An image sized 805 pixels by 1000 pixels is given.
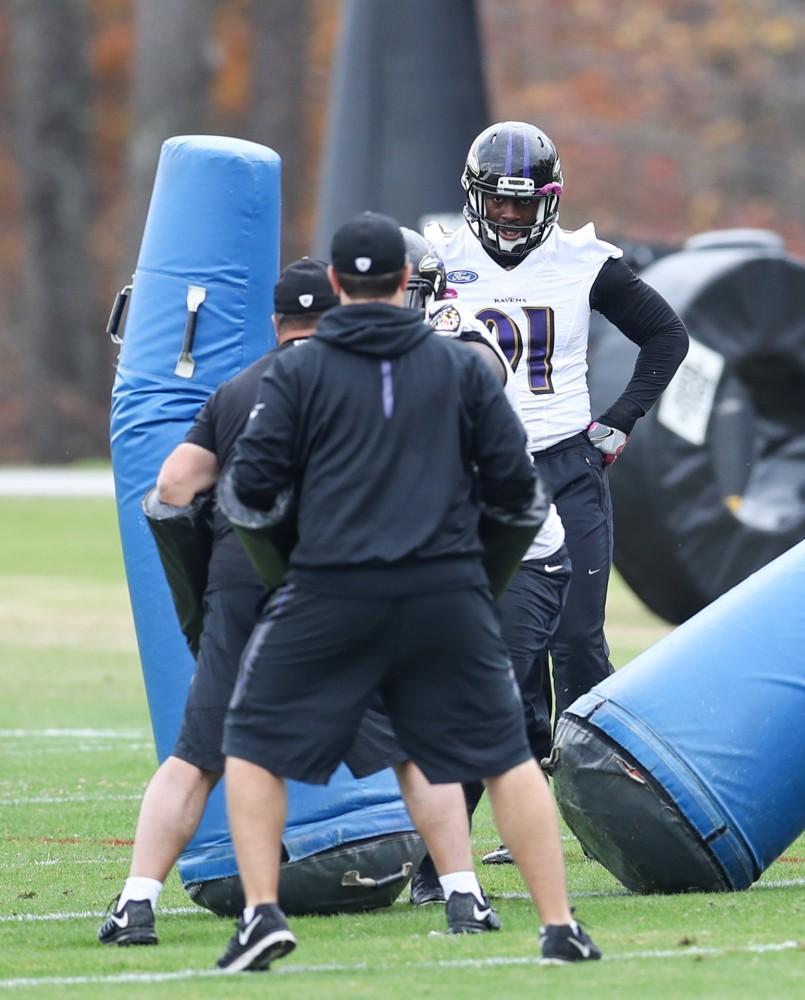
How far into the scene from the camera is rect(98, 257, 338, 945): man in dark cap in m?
5.53

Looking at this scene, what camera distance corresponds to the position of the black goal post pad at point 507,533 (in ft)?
17.0

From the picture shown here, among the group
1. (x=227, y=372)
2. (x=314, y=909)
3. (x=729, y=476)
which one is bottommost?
(x=729, y=476)

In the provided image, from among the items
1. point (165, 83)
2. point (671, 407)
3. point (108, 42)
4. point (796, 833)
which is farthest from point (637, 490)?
point (108, 42)

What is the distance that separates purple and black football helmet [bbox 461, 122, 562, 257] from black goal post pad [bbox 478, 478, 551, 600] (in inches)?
70.8

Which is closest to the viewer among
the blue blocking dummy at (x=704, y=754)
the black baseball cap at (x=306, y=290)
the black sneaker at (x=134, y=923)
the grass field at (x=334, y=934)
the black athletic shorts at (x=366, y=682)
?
the grass field at (x=334, y=934)

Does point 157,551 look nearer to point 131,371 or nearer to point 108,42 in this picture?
point 131,371

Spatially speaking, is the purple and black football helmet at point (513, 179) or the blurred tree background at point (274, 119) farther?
the blurred tree background at point (274, 119)

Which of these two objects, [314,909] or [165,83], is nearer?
[314,909]

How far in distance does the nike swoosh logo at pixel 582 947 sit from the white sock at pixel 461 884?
0.59 metres

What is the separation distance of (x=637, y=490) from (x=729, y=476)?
1.27 m

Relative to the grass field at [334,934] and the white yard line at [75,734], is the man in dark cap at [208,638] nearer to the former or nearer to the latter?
the grass field at [334,934]

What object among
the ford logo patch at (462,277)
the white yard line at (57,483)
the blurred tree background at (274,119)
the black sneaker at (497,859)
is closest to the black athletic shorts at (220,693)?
the black sneaker at (497,859)

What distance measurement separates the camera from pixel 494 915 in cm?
561

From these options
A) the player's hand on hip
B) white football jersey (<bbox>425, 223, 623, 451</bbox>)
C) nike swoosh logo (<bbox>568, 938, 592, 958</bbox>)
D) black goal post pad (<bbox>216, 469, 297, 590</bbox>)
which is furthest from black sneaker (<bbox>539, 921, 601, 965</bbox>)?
the player's hand on hip
